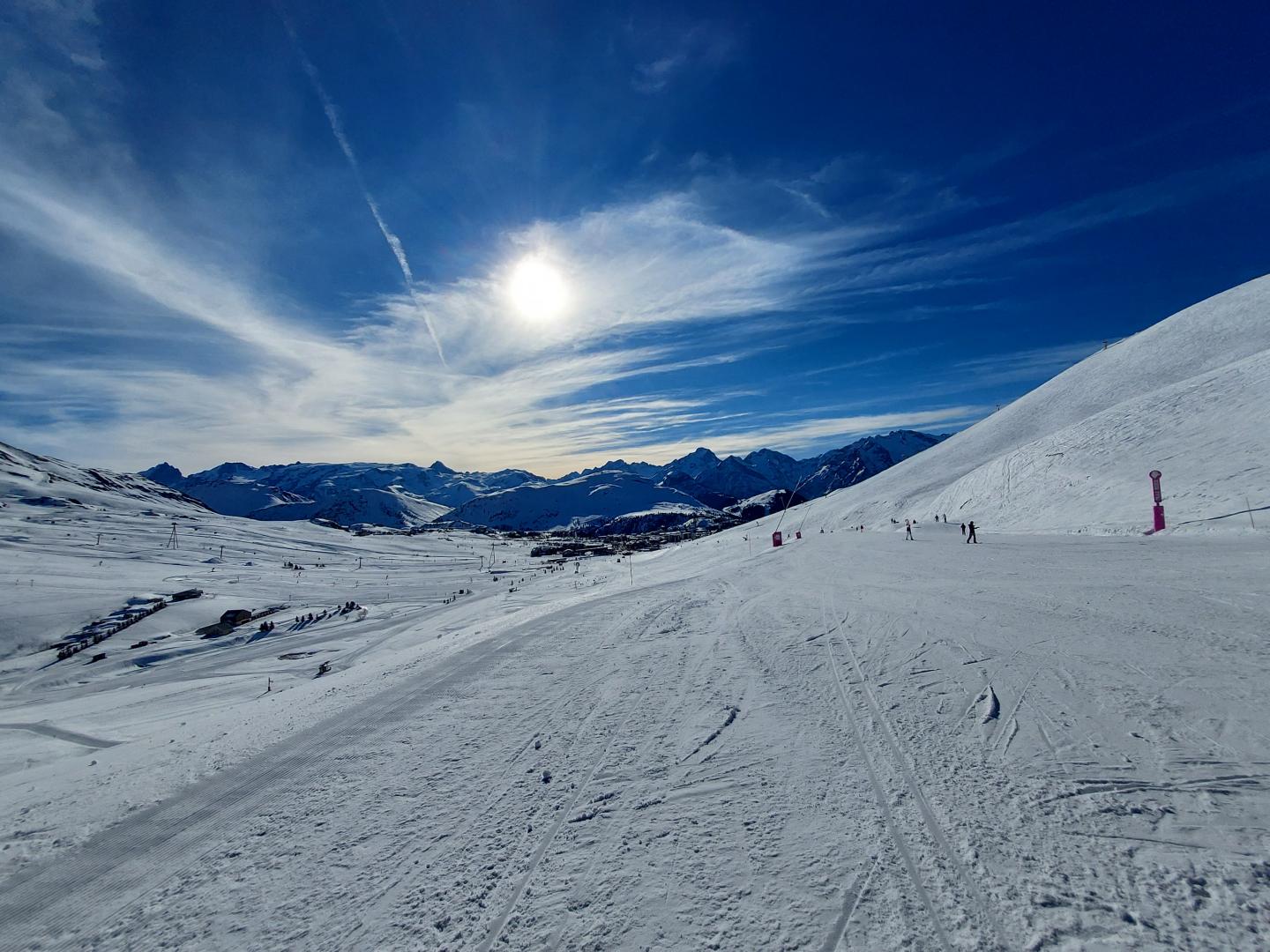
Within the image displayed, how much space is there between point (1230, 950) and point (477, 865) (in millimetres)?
4508

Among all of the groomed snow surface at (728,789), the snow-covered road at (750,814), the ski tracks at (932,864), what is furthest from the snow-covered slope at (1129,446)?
the ski tracks at (932,864)

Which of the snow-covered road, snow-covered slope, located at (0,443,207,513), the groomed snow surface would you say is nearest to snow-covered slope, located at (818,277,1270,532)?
the groomed snow surface

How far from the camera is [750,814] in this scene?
4.28 m

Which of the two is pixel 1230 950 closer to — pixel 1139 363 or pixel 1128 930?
pixel 1128 930

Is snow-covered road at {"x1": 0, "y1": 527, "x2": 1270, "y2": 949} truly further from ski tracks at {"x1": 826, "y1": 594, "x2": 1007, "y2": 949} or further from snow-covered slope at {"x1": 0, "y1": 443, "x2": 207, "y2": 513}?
snow-covered slope at {"x1": 0, "y1": 443, "x2": 207, "y2": 513}

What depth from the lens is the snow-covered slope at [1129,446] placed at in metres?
22.5

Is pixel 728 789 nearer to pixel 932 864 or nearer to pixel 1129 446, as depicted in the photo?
pixel 932 864

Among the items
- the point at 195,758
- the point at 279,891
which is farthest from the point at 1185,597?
the point at 195,758

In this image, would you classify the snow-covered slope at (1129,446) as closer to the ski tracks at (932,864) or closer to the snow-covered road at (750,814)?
the snow-covered road at (750,814)

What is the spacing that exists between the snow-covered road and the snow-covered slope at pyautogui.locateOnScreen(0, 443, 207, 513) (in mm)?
151736

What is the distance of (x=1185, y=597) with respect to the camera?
941 cm

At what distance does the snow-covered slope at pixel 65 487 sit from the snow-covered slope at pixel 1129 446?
155 meters

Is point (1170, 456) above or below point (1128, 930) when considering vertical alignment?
above

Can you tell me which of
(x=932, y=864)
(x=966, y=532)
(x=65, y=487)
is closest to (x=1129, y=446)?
(x=966, y=532)
